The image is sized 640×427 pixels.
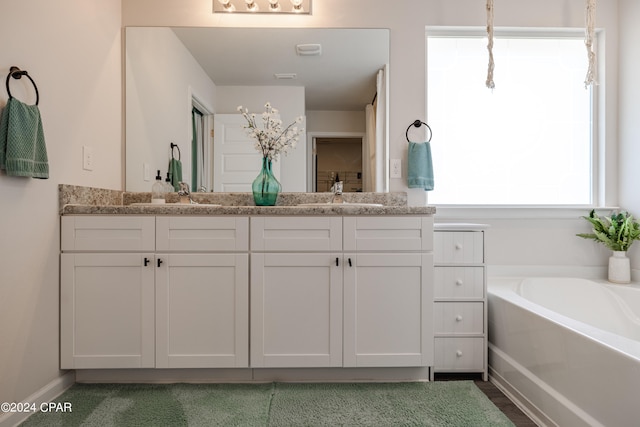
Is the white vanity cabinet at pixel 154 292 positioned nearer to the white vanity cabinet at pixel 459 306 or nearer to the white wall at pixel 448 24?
the white vanity cabinet at pixel 459 306

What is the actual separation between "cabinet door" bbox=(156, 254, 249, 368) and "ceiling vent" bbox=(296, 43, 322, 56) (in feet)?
4.56

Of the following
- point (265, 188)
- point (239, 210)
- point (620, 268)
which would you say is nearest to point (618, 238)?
point (620, 268)

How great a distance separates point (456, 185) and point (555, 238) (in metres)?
0.74

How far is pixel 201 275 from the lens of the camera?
1705mm

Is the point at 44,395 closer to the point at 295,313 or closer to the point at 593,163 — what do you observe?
the point at 295,313

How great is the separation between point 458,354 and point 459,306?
254 millimetres

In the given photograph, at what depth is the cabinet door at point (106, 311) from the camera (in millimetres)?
1681

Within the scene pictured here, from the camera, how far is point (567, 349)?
4.57 feet

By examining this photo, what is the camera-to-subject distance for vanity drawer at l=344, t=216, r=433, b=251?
1.72m

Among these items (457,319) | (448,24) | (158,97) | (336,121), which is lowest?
(457,319)

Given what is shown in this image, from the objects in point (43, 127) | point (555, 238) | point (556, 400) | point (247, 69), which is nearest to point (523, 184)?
point (555, 238)

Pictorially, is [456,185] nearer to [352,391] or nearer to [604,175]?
[604,175]

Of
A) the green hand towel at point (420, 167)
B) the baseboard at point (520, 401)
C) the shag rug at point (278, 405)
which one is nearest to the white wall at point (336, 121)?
the green hand towel at point (420, 167)

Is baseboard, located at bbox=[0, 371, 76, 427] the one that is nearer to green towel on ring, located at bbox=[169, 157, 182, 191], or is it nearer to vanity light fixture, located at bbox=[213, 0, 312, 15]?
green towel on ring, located at bbox=[169, 157, 182, 191]
